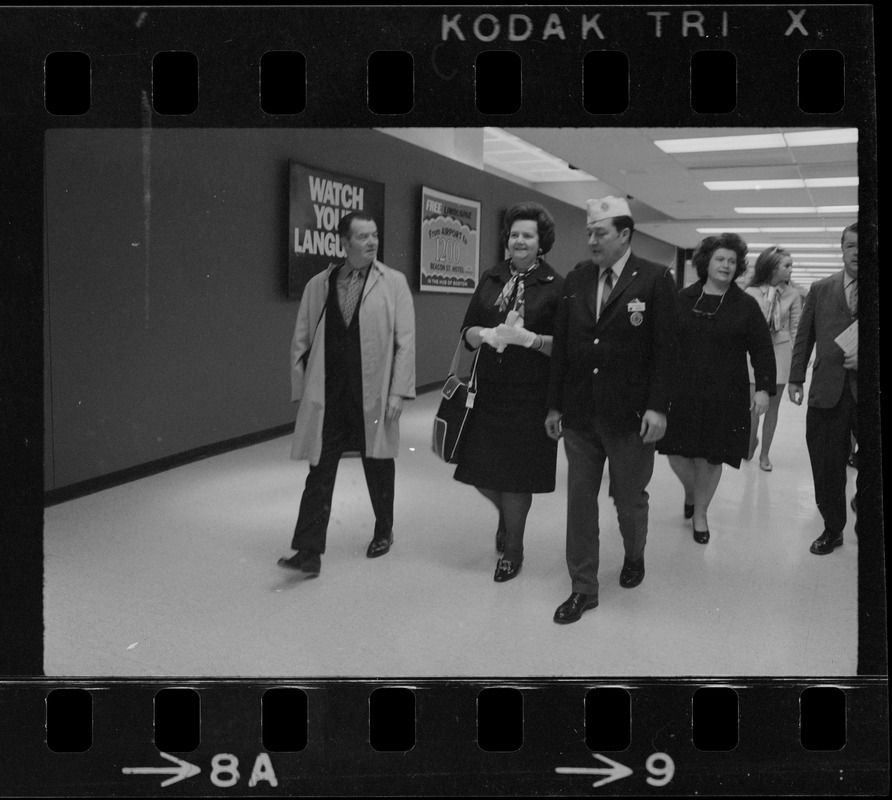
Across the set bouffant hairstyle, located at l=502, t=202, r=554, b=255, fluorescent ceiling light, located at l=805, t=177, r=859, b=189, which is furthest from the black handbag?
fluorescent ceiling light, located at l=805, t=177, r=859, b=189

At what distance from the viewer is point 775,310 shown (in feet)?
7.94

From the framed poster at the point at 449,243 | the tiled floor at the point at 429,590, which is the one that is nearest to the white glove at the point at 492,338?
the framed poster at the point at 449,243

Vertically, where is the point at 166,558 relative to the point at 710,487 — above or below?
below

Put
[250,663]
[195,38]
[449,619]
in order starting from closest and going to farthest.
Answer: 1. [195,38]
2. [250,663]
3. [449,619]

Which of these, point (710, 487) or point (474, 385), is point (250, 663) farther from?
point (710, 487)

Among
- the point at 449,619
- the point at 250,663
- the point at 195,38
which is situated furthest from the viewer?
the point at 449,619

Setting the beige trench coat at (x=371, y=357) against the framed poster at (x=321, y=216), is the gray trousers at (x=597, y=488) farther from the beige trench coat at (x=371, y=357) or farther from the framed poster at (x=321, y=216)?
the framed poster at (x=321, y=216)

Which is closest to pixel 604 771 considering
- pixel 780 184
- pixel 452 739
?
pixel 452 739

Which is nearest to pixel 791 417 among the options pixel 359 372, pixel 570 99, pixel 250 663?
pixel 570 99

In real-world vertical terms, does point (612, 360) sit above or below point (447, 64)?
below

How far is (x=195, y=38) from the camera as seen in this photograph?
1931 millimetres

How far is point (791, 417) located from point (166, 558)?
6.19 ft

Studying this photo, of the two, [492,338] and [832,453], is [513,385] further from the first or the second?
[832,453]

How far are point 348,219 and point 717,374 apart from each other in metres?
1.19
